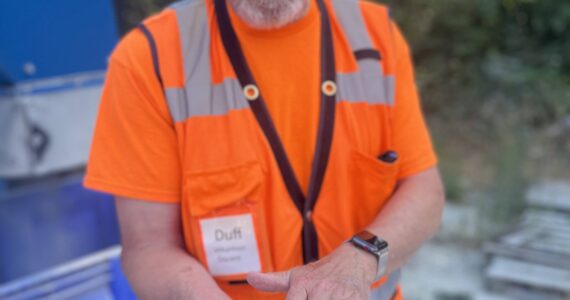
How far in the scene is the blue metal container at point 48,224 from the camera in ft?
7.98

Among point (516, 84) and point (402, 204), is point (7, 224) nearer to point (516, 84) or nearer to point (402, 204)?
point (402, 204)

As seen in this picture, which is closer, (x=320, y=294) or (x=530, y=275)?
(x=320, y=294)

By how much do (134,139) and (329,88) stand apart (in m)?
0.51

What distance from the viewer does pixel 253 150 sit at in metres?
1.48

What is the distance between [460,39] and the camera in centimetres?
664

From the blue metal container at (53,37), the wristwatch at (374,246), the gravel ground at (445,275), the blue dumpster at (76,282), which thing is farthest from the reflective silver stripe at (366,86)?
the gravel ground at (445,275)

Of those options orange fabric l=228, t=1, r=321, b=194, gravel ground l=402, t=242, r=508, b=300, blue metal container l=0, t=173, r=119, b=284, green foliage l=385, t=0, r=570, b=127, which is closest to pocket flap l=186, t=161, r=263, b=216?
orange fabric l=228, t=1, r=321, b=194

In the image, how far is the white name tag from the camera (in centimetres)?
148

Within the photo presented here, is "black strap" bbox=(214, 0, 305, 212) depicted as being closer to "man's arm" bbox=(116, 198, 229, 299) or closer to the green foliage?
"man's arm" bbox=(116, 198, 229, 299)

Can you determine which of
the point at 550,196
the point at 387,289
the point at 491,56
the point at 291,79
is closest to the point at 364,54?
the point at 291,79

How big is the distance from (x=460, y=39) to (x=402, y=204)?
18.0 ft

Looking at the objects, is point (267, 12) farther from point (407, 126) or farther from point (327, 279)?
point (327, 279)

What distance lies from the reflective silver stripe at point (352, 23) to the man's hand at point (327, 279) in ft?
1.84

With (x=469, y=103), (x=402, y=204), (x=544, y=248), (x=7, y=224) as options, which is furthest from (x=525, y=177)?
(x=7, y=224)
